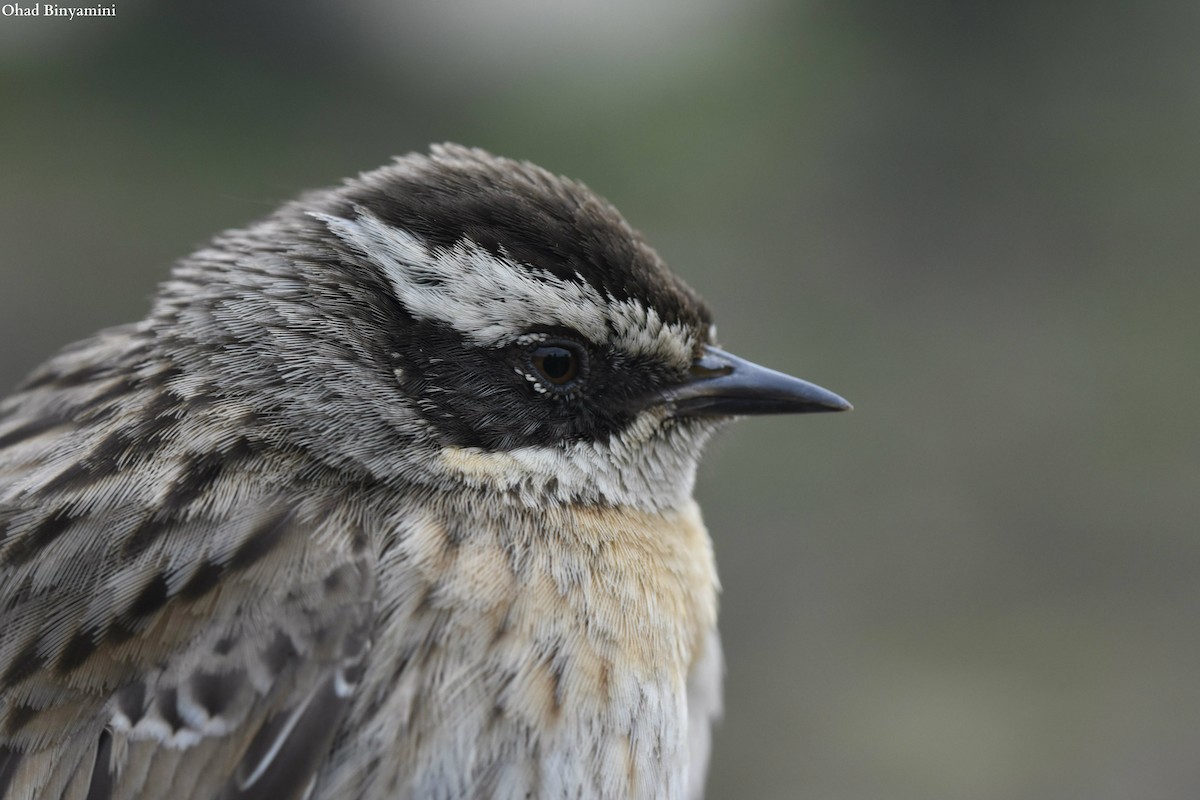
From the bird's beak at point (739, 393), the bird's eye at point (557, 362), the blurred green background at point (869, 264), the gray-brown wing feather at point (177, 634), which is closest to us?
the gray-brown wing feather at point (177, 634)

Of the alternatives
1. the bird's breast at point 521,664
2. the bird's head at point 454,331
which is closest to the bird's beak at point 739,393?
the bird's head at point 454,331

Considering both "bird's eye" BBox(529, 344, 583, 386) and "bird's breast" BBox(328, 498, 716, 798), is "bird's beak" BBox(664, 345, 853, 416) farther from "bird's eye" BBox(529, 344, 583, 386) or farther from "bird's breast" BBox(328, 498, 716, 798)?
"bird's breast" BBox(328, 498, 716, 798)

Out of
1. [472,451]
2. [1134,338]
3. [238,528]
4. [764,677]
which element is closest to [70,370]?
[238,528]

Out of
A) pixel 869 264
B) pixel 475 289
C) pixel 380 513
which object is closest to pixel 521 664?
pixel 380 513

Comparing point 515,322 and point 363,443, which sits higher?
point 515,322

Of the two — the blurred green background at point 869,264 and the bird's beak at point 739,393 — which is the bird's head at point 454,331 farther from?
the blurred green background at point 869,264

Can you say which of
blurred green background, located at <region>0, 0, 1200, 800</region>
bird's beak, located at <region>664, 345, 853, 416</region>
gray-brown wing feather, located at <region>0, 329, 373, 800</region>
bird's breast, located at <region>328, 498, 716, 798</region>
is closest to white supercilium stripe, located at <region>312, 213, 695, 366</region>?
bird's beak, located at <region>664, 345, 853, 416</region>

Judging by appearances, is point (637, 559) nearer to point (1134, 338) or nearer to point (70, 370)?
point (70, 370)
